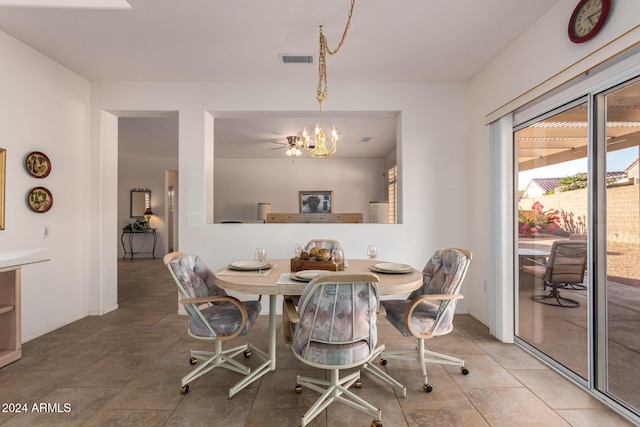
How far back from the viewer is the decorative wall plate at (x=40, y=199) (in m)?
3.05

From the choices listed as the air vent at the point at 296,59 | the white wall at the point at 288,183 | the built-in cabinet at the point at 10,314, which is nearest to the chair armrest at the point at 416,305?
the air vent at the point at 296,59

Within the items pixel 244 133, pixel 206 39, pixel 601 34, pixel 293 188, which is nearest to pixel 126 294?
pixel 244 133

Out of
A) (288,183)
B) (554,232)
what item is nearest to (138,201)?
(288,183)

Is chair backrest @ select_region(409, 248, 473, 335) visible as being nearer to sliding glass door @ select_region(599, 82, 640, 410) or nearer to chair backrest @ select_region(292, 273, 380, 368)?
chair backrest @ select_region(292, 273, 380, 368)

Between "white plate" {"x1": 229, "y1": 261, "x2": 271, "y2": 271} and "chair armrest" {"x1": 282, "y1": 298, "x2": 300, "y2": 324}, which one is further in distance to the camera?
"white plate" {"x1": 229, "y1": 261, "x2": 271, "y2": 271}

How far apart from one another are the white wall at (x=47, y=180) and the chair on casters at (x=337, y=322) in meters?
2.89

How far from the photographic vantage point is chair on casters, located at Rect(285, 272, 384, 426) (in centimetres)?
162

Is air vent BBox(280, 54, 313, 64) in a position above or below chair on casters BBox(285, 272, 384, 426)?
above

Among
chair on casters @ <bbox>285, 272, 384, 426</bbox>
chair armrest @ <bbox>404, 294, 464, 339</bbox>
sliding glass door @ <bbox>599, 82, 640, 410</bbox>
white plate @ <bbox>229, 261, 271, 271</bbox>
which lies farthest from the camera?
white plate @ <bbox>229, 261, 271, 271</bbox>

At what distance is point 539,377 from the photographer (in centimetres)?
230

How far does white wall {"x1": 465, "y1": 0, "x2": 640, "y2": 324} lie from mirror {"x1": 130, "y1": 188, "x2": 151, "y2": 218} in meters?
7.93

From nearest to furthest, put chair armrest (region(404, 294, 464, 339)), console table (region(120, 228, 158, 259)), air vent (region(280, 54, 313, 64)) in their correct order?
chair armrest (region(404, 294, 464, 339))
air vent (region(280, 54, 313, 64))
console table (region(120, 228, 158, 259))

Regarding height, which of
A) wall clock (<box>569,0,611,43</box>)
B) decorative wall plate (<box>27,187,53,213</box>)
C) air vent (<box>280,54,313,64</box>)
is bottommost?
decorative wall plate (<box>27,187,53,213</box>)

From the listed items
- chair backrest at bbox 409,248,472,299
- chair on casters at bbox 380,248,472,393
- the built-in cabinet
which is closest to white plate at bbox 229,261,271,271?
chair on casters at bbox 380,248,472,393
